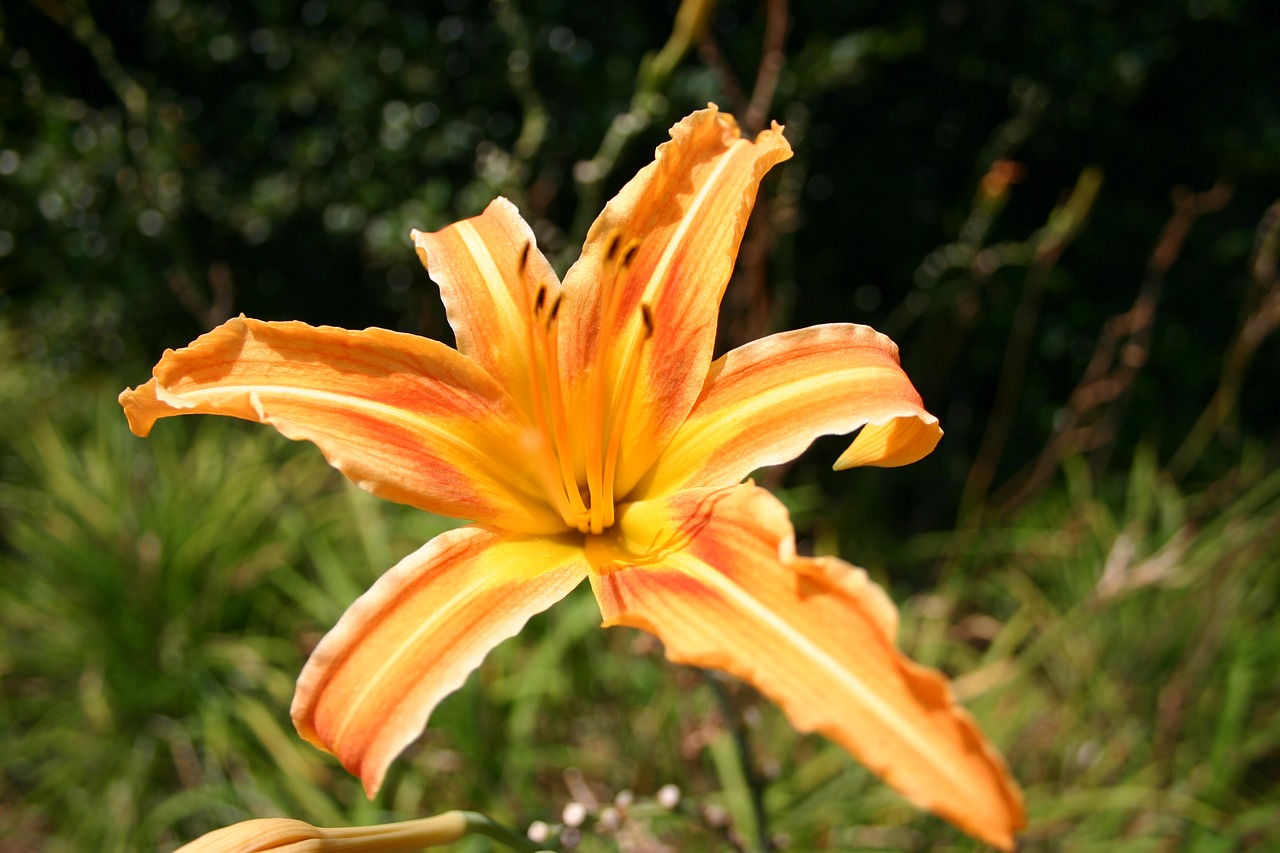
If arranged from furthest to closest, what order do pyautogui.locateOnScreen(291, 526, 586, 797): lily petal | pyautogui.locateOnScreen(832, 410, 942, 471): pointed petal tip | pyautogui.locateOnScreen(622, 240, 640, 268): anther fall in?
pyautogui.locateOnScreen(622, 240, 640, 268): anther, pyautogui.locateOnScreen(832, 410, 942, 471): pointed petal tip, pyautogui.locateOnScreen(291, 526, 586, 797): lily petal

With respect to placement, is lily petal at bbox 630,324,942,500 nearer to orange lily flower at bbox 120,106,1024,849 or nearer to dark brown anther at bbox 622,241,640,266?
orange lily flower at bbox 120,106,1024,849

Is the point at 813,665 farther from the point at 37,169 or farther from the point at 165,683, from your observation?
the point at 37,169

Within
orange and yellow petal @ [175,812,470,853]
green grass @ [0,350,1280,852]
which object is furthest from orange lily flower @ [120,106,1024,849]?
green grass @ [0,350,1280,852]

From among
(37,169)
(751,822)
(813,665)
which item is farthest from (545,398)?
(37,169)

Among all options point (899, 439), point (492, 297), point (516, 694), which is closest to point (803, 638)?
point (899, 439)

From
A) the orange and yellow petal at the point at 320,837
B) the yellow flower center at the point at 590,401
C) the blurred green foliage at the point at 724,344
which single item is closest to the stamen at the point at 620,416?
the yellow flower center at the point at 590,401

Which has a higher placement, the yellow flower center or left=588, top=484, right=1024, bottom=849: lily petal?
the yellow flower center

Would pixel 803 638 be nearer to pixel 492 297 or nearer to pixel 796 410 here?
pixel 796 410
